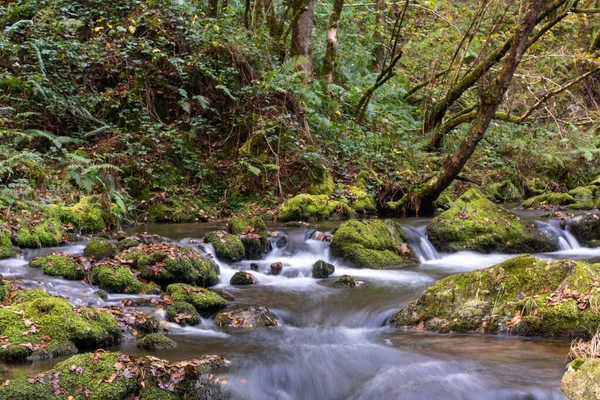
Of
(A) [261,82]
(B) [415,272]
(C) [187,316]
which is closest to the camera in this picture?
(C) [187,316]

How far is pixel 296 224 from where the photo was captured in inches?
444

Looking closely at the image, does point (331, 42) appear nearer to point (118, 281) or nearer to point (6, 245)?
point (6, 245)

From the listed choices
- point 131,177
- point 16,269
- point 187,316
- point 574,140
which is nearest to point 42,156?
point 131,177

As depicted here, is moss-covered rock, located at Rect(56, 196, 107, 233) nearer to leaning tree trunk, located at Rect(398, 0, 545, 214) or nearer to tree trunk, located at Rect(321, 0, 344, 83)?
leaning tree trunk, located at Rect(398, 0, 545, 214)

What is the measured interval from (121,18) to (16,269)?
34.2 ft

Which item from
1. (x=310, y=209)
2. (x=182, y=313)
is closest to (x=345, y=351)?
(x=182, y=313)

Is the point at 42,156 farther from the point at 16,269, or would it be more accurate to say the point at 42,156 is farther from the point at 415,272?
the point at 415,272

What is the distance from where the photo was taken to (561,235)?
10789 millimetres

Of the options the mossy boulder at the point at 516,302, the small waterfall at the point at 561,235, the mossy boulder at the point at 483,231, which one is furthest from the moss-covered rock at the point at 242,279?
the small waterfall at the point at 561,235

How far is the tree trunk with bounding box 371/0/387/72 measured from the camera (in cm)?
2002

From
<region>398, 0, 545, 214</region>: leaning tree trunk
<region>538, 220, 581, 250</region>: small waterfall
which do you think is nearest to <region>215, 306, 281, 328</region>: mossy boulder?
<region>398, 0, 545, 214</region>: leaning tree trunk

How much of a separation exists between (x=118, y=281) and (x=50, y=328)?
70.9 inches

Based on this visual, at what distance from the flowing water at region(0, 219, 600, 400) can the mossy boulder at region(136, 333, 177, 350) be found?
118 millimetres

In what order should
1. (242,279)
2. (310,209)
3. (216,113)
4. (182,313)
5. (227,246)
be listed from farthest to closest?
(216,113) → (310,209) → (227,246) → (242,279) → (182,313)
